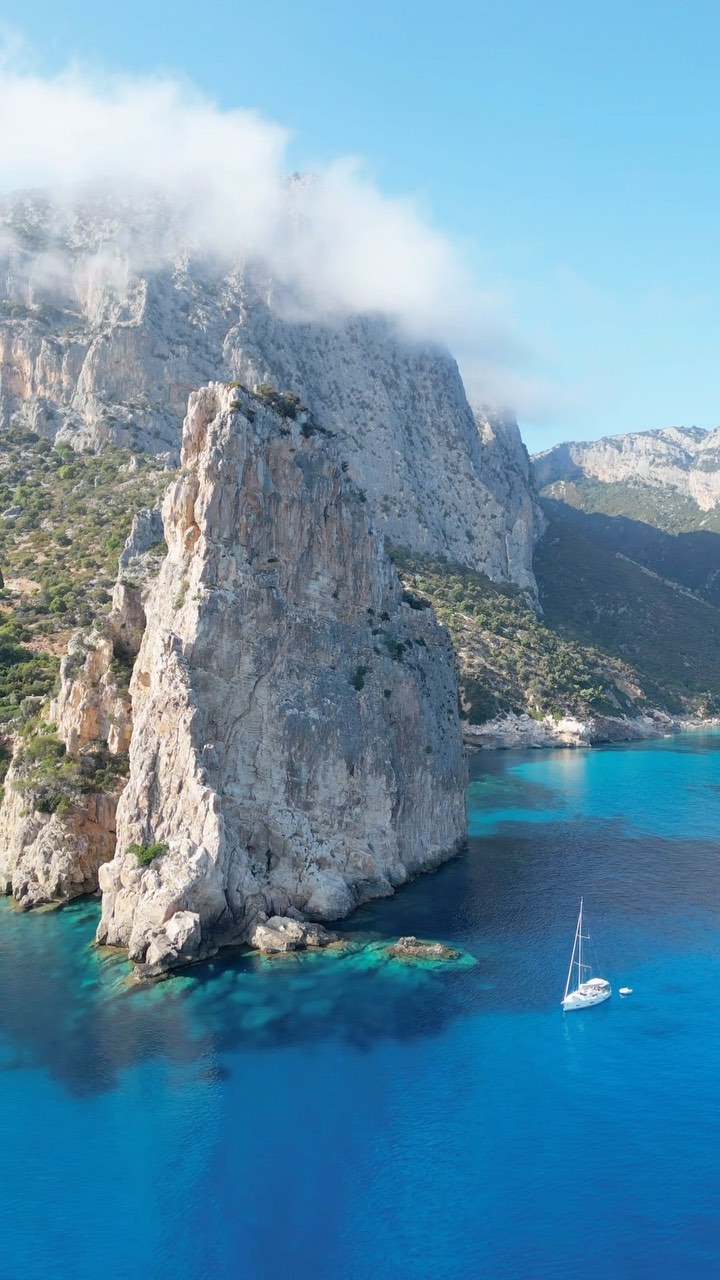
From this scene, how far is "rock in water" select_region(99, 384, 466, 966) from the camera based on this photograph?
35.9 m

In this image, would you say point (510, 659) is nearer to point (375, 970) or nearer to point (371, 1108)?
point (375, 970)

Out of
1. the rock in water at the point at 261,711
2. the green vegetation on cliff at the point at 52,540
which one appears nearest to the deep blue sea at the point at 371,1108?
the rock in water at the point at 261,711

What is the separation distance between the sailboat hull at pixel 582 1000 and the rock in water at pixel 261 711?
11444 mm

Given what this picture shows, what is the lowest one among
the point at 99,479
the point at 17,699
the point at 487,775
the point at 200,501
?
the point at 487,775

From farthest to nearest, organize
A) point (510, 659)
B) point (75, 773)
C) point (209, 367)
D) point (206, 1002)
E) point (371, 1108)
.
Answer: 1. point (510, 659)
2. point (209, 367)
3. point (75, 773)
4. point (206, 1002)
5. point (371, 1108)

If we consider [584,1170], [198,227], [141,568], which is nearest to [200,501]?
[141,568]

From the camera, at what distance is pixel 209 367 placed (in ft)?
308

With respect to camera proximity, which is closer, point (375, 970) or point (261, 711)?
point (375, 970)

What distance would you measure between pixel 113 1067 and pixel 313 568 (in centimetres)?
2441

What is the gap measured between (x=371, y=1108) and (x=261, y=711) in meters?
18.7

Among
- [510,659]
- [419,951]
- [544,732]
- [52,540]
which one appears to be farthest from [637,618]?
[419,951]

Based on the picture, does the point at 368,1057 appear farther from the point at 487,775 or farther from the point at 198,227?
the point at 198,227

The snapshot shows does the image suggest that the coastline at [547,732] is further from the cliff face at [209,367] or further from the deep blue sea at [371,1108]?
the deep blue sea at [371,1108]

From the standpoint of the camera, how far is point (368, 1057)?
92.1 feet
